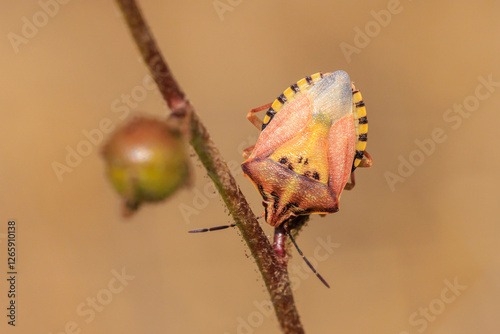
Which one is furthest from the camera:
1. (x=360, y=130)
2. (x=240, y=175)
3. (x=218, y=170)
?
(x=240, y=175)

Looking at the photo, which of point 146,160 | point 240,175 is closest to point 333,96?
point 146,160

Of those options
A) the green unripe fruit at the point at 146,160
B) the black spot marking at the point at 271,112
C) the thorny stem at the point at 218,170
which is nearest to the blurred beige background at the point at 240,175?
the black spot marking at the point at 271,112

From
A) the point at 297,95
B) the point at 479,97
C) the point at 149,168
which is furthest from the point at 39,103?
the point at 479,97

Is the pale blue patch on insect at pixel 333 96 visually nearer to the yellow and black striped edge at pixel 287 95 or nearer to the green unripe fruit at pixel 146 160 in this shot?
the yellow and black striped edge at pixel 287 95

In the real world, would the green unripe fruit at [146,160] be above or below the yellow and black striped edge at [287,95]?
below

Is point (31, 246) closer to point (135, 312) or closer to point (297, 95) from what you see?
point (135, 312)

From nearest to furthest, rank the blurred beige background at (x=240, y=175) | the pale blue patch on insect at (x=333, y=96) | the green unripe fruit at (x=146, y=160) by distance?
the green unripe fruit at (x=146, y=160), the pale blue patch on insect at (x=333, y=96), the blurred beige background at (x=240, y=175)

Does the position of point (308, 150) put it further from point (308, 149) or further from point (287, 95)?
point (287, 95)

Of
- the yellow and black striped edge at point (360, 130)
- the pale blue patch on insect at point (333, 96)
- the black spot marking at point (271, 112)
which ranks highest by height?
the black spot marking at point (271, 112)
